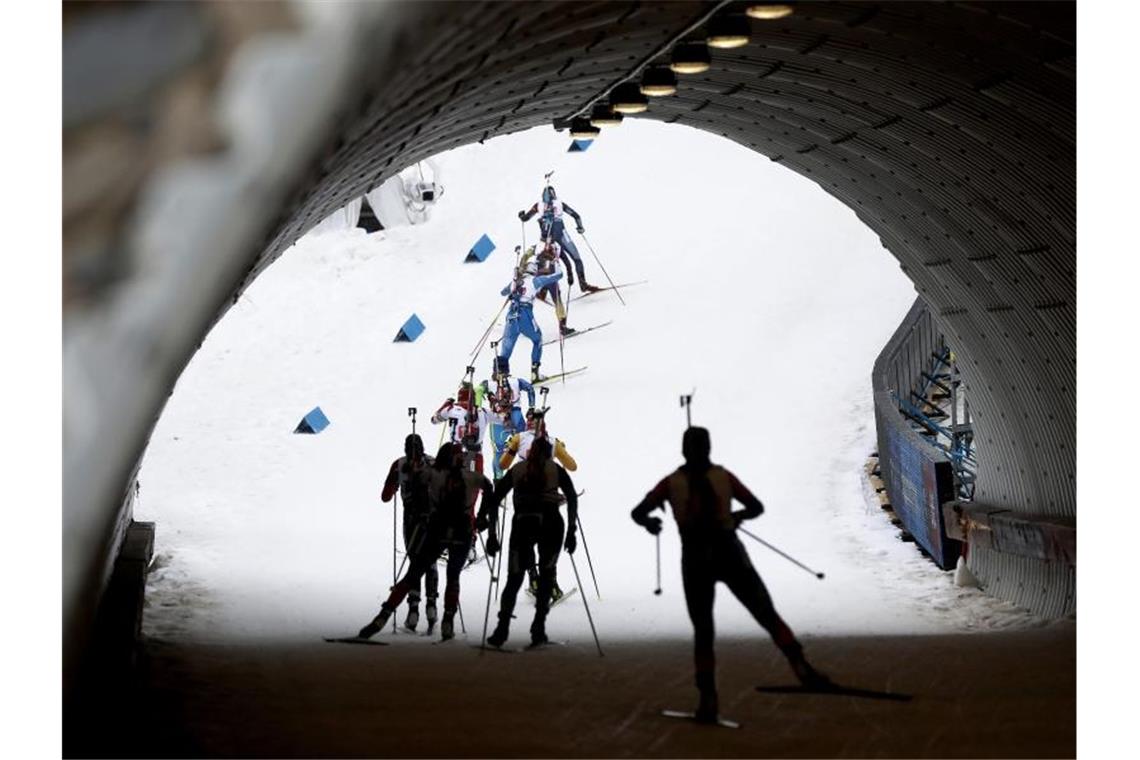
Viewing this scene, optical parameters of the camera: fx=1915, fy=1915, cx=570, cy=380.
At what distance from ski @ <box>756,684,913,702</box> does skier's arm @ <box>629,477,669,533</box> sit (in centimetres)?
128

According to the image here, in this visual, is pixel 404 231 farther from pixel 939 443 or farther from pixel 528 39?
pixel 528 39

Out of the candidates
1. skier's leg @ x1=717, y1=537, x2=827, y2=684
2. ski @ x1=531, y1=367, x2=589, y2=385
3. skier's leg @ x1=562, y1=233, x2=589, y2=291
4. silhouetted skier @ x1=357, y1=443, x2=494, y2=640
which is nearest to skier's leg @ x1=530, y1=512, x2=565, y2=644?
silhouetted skier @ x1=357, y1=443, x2=494, y2=640

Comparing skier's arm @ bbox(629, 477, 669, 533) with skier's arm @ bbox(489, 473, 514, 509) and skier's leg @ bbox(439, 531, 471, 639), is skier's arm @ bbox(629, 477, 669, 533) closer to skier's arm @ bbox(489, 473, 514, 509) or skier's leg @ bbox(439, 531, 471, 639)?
skier's arm @ bbox(489, 473, 514, 509)

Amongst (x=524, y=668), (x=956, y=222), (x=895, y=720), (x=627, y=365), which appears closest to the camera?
(x=895, y=720)

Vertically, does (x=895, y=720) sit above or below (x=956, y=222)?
below

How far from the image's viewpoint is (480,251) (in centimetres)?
4200

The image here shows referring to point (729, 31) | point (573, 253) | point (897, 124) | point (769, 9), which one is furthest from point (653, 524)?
Answer: point (573, 253)

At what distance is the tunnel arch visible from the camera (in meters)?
10.6

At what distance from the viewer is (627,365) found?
110 feet

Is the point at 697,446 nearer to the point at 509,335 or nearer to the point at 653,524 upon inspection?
the point at 653,524

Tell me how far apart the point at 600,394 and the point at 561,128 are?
13.8 m

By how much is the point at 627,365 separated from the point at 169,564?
13.0 metres

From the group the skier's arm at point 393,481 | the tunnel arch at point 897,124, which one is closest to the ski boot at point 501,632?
the skier's arm at point 393,481

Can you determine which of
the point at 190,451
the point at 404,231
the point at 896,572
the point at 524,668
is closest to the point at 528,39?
the point at 524,668
